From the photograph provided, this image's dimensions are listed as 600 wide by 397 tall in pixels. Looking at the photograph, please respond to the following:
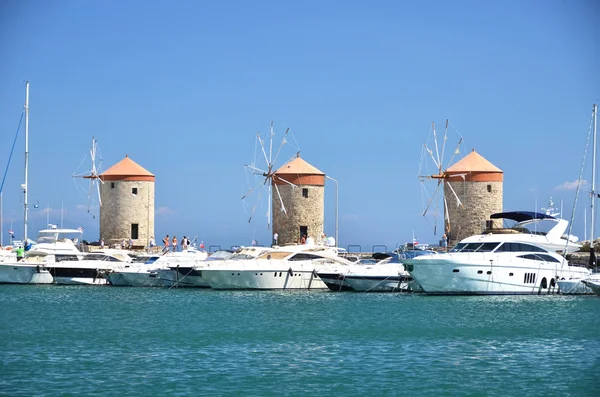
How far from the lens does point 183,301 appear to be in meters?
37.5

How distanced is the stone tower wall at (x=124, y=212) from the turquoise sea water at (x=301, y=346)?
70.7 feet

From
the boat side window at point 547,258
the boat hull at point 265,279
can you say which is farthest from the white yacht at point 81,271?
the boat side window at point 547,258

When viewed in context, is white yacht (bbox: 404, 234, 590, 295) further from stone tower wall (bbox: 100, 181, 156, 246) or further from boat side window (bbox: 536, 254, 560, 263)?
stone tower wall (bbox: 100, 181, 156, 246)

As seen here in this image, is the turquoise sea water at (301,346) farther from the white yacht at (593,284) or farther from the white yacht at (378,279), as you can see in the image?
the white yacht at (378,279)

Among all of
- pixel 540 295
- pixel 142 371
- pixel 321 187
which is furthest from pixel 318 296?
pixel 321 187

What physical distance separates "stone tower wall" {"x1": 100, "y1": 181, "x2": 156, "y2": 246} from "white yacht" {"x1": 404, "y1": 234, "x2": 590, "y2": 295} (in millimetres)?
25591

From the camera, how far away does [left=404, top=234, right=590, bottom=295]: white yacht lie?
37000 millimetres

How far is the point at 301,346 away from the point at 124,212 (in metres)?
35.8

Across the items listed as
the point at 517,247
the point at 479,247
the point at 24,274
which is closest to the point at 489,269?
the point at 479,247

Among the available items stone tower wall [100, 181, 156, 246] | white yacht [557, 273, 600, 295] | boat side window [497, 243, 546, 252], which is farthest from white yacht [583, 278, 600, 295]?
stone tower wall [100, 181, 156, 246]

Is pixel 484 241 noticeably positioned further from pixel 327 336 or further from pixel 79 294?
pixel 79 294

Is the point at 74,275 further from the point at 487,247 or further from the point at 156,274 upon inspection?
the point at 487,247

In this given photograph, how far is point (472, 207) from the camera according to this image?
57.6 meters

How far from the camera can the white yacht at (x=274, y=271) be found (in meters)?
40.1
